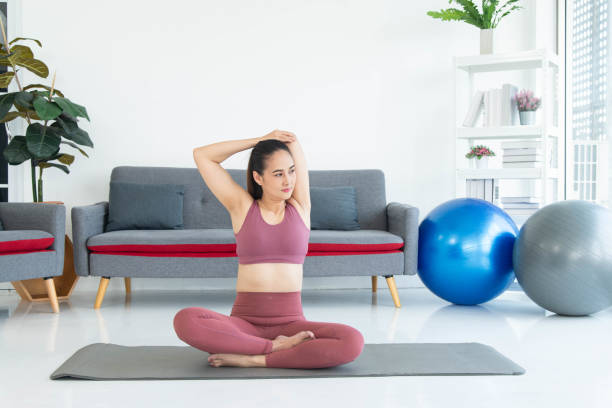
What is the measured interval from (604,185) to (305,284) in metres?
2.33

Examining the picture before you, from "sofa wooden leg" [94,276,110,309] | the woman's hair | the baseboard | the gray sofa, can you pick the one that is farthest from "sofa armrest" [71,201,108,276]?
the woman's hair

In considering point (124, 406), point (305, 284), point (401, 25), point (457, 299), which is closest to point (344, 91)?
point (401, 25)

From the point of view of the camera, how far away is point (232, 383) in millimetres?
2188

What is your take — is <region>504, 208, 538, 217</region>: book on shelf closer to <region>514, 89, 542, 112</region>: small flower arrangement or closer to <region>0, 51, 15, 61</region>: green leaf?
<region>514, 89, 542, 112</region>: small flower arrangement

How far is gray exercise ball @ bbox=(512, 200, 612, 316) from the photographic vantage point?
3.41 meters

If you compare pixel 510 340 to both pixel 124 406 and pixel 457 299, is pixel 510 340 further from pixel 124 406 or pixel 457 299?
pixel 124 406

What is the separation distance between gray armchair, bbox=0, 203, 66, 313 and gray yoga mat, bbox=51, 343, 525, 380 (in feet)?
3.58

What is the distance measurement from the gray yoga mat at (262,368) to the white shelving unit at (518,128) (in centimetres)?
207

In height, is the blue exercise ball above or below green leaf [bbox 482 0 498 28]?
below

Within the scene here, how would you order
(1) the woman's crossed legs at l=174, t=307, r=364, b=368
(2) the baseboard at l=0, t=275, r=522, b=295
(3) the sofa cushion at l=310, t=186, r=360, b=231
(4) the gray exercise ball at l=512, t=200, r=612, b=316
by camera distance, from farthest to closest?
(2) the baseboard at l=0, t=275, r=522, b=295, (3) the sofa cushion at l=310, t=186, r=360, b=231, (4) the gray exercise ball at l=512, t=200, r=612, b=316, (1) the woman's crossed legs at l=174, t=307, r=364, b=368

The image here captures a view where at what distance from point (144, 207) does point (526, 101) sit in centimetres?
271

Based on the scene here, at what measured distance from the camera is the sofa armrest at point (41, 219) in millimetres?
3773

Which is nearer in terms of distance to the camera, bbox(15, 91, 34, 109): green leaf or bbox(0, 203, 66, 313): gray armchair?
bbox(0, 203, 66, 313): gray armchair

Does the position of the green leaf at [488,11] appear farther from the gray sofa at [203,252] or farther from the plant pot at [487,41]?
the gray sofa at [203,252]
